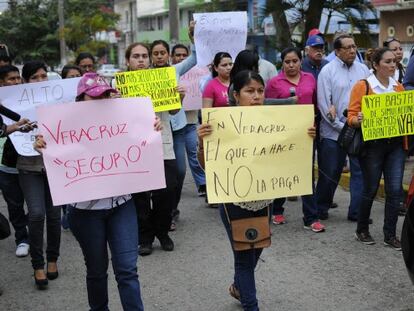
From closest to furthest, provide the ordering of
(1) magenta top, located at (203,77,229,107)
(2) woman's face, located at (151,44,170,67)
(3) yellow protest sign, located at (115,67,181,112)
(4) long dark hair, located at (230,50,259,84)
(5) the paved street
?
(5) the paved street
(4) long dark hair, located at (230,50,259,84)
(3) yellow protest sign, located at (115,67,181,112)
(2) woman's face, located at (151,44,170,67)
(1) magenta top, located at (203,77,229,107)

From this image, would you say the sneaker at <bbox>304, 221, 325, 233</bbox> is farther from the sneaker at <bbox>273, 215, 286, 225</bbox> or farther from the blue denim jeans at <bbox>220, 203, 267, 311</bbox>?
the blue denim jeans at <bbox>220, 203, 267, 311</bbox>

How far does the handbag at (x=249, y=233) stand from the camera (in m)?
3.66

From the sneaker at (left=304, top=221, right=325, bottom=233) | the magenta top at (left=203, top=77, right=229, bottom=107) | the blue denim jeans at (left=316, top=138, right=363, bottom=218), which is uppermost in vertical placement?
the magenta top at (left=203, top=77, right=229, bottom=107)

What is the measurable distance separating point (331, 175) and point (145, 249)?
83.7 inches

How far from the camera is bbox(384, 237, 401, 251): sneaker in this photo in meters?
5.34

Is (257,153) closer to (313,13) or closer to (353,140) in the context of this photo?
(353,140)

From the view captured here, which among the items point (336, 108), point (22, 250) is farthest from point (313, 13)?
point (22, 250)

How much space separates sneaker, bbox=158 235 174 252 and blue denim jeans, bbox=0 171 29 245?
1.33 meters

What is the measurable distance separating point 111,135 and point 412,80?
12.1ft

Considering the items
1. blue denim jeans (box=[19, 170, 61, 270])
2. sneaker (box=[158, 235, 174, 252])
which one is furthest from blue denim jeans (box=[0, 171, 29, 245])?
sneaker (box=[158, 235, 174, 252])

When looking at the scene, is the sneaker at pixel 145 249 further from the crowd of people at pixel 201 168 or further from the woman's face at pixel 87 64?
the woman's face at pixel 87 64

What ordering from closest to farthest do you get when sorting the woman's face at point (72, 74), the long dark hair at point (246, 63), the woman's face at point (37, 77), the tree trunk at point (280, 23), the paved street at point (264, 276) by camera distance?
the paved street at point (264, 276) < the woman's face at point (37, 77) < the long dark hair at point (246, 63) < the woman's face at point (72, 74) < the tree trunk at point (280, 23)

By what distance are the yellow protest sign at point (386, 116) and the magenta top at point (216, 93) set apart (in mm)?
1545

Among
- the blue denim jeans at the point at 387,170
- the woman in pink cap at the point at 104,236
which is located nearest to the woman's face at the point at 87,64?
the woman in pink cap at the point at 104,236
